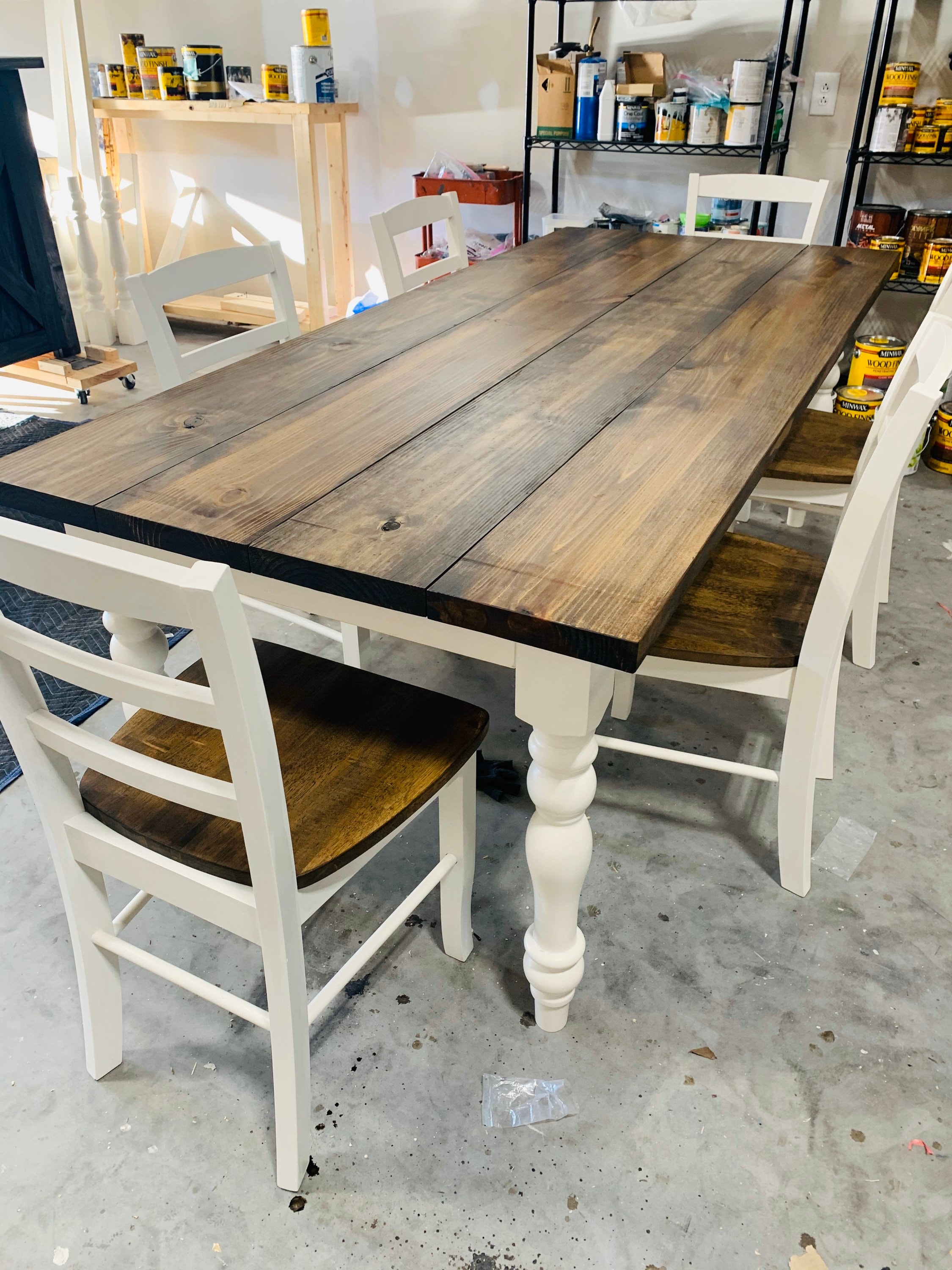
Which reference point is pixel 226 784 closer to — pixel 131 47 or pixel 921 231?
pixel 921 231

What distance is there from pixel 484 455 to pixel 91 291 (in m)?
3.38

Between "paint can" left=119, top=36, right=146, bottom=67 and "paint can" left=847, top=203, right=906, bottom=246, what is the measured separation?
308cm

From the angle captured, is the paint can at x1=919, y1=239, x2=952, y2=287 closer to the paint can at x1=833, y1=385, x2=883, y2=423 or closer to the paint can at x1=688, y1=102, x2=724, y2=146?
the paint can at x1=833, y1=385, x2=883, y2=423

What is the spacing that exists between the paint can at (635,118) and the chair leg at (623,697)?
2.28 metres

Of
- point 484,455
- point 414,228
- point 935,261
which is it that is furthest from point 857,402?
point 484,455

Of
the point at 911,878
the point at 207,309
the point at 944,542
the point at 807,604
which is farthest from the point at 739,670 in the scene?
the point at 207,309

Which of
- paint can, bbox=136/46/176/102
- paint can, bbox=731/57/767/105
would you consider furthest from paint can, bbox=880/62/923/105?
paint can, bbox=136/46/176/102

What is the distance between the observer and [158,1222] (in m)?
1.16

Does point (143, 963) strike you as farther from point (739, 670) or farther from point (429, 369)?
point (429, 369)

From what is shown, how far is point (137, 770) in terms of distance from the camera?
99cm

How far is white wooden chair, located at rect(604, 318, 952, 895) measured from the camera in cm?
127

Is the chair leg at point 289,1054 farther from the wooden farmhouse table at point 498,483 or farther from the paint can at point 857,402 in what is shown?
the paint can at point 857,402

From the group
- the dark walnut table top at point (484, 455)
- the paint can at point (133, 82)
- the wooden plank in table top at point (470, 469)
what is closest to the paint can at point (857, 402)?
the dark walnut table top at point (484, 455)

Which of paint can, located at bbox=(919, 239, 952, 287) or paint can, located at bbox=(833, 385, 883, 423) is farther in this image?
paint can, located at bbox=(919, 239, 952, 287)
